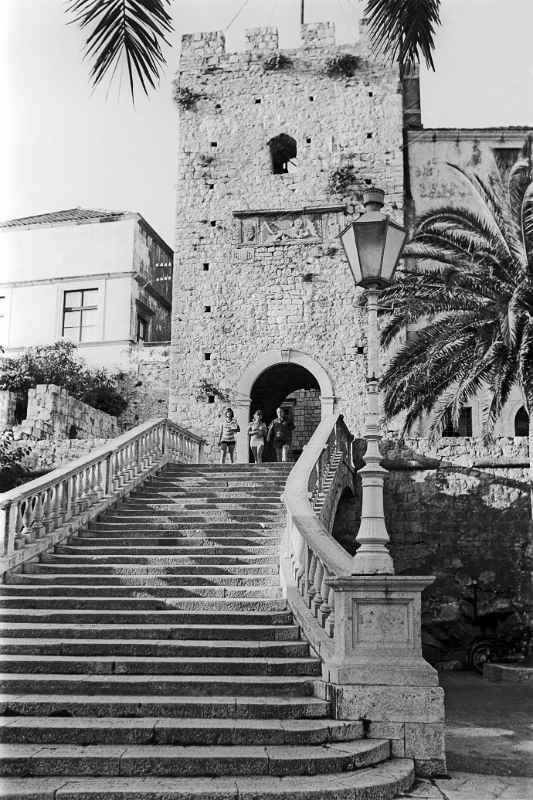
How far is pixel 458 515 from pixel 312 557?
31.0ft

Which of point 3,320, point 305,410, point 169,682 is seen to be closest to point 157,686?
point 169,682

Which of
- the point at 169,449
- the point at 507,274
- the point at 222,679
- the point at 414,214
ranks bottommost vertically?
the point at 222,679

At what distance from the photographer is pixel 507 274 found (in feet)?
46.6

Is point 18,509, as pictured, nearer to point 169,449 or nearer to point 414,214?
point 169,449

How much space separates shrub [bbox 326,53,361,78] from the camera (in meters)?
21.4

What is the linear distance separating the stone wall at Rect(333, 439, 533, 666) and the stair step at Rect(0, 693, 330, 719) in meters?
10.1

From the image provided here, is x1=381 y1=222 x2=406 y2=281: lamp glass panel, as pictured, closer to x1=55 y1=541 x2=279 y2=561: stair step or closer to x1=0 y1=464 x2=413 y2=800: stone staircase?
x1=0 y1=464 x2=413 y2=800: stone staircase

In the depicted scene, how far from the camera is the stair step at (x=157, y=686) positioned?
656cm

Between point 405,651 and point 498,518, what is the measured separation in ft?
35.8

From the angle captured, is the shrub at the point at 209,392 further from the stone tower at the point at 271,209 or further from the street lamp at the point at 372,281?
the street lamp at the point at 372,281

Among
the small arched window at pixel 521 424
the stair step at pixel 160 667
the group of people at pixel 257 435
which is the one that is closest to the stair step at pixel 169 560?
the stair step at pixel 160 667

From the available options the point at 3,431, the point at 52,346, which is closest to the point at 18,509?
the point at 3,431

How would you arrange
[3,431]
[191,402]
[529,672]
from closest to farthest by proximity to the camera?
1. [529,672]
2. [3,431]
3. [191,402]

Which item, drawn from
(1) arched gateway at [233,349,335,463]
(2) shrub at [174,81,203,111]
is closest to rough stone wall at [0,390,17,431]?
(1) arched gateway at [233,349,335,463]
